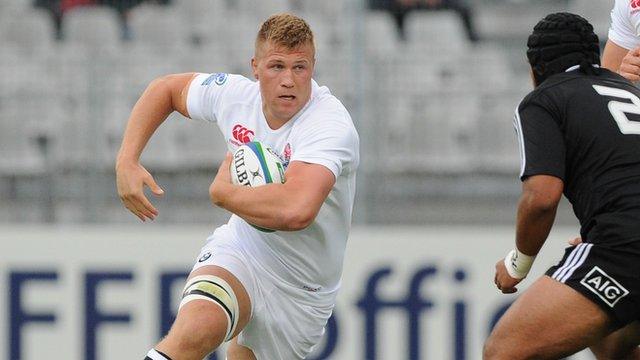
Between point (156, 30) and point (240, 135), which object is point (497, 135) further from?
point (240, 135)

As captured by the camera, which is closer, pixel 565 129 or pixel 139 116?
pixel 565 129

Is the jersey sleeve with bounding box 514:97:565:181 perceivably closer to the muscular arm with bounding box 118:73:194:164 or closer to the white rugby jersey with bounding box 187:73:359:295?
the white rugby jersey with bounding box 187:73:359:295

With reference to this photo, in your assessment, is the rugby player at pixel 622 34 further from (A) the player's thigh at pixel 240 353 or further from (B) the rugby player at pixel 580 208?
(A) the player's thigh at pixel 240 353

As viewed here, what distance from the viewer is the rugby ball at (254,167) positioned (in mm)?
5363

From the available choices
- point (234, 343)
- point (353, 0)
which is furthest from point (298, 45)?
point (353, 0)

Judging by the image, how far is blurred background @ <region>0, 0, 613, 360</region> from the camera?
331 inches

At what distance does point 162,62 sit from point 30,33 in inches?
42.4

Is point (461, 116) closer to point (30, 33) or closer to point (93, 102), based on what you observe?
point (93, 102)

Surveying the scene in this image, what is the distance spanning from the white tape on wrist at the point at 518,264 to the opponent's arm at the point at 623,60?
1.09 metres

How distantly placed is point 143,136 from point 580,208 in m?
2.06

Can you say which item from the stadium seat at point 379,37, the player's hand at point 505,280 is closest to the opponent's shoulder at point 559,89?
the player's hand at point 505,280

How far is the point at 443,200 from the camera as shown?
8.41m

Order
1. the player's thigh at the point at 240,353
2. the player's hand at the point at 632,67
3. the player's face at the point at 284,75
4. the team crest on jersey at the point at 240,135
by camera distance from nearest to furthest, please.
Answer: the player's face at the point at 284,75 → the team crest on jersey at the point at 240,135 → the player's hand at the point at 632,67 → the player's thigh at the point at 240,353

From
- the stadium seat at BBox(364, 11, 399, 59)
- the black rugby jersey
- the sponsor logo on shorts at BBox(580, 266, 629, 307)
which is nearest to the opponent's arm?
the black rugby jersey
